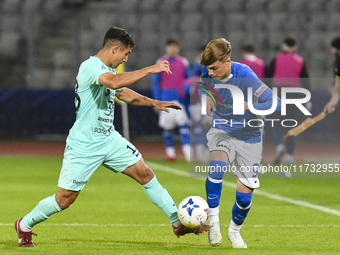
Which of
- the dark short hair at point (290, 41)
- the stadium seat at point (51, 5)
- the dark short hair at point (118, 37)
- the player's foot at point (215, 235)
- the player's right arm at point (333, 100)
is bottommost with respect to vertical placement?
the player's foot at point (215, 235)

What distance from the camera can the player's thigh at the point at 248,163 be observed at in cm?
533

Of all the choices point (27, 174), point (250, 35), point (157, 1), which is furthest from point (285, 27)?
point (27, 174)

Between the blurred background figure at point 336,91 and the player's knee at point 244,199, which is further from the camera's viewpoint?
the blurred background figure at point 336,91

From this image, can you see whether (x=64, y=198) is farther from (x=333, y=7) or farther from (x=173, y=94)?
(x=333, y=7)

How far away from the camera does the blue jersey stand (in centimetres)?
538

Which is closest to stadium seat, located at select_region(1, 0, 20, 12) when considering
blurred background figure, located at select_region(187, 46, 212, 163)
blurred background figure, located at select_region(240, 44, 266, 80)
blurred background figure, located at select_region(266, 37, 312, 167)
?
blurred background figure, located at select_region(187, 46, 212, 163)

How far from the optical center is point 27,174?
1107 centimetres

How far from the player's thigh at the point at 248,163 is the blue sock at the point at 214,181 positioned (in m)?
0.14

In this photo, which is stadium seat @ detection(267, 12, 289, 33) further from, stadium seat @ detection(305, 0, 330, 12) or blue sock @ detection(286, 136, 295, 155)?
blue sock @ detection(286, 136, 295, 155)

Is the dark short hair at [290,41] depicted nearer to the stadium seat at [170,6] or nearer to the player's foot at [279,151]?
the player's foot at [279,151]

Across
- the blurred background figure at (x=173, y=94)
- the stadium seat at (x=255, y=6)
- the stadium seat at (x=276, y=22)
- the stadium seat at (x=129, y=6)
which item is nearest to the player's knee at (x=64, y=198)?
the blurred background figure at (x=173, y=94)

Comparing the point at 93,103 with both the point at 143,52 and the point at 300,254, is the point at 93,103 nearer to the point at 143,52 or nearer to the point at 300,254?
the point at 300,254

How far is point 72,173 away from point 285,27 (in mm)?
14722

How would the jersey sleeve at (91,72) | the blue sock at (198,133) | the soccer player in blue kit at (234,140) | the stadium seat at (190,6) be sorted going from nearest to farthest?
the jersey sleeve at (91,72)
the soccer player in blue kit at (234,140)
the blue sock at (198,133)
the stadium seat at (190,6)
